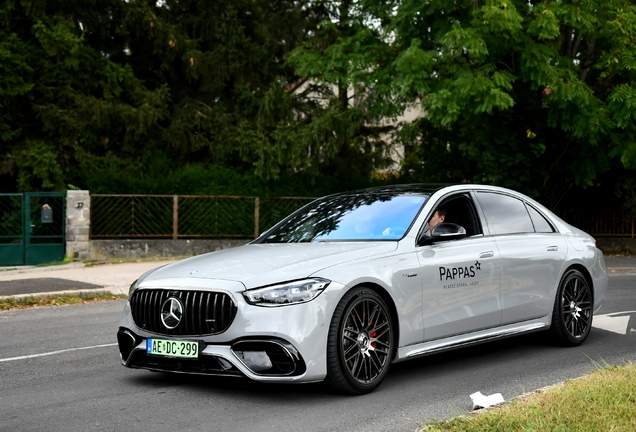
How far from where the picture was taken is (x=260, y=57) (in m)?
30.5

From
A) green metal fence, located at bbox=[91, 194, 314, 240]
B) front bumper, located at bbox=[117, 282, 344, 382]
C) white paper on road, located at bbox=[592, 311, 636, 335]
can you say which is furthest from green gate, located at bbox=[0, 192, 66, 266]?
front bumper, located at bbox=[117, 282, 344, 382]

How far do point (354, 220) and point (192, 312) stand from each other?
75.1 inches

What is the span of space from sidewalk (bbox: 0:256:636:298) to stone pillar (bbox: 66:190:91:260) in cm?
98

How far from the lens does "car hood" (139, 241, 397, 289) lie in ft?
22.7

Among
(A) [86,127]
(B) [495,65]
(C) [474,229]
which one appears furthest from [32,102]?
(C) [474,229]

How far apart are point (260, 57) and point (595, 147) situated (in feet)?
37.3

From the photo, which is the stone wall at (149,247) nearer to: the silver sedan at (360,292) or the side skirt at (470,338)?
the silver sedan at (360,292)

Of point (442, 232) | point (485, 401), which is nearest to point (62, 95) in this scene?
point (442, 232)

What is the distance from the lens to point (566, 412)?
19.6ft

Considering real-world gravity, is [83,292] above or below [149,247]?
below

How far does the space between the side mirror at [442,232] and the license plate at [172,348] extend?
212 centimetres

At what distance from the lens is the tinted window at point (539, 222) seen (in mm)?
9572

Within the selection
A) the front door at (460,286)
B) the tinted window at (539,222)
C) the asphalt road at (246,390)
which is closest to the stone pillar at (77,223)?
the asphalt road at (246,390)

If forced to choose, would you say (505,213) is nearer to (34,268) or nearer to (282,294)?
(282,294)
